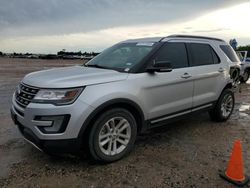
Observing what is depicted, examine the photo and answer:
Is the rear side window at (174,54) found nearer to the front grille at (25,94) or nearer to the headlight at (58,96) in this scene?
the headlight at (58,96)

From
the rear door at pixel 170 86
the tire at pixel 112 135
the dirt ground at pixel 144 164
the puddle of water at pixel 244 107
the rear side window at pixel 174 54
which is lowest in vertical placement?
the puddle of water at pixel 244 107

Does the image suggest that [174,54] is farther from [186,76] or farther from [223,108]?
[223,108]

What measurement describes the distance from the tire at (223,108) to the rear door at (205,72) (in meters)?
0.24

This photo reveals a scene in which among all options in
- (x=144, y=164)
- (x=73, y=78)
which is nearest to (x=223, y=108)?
(x=144, y=164)

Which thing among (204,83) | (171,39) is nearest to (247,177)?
(204,83)

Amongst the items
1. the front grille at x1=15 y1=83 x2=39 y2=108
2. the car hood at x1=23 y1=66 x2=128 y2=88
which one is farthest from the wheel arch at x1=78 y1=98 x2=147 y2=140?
the front grille at x1=15 y1=83 x2=39 y2=108

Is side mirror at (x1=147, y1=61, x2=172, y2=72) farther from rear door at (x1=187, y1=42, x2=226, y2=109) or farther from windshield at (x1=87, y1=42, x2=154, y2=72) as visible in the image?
rear door at (x1=187, y1=42, x2=226, y2=109)

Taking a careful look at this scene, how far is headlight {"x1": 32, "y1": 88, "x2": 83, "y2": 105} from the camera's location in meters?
3.53

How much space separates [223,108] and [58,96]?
13.6ft

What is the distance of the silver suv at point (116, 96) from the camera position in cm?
355

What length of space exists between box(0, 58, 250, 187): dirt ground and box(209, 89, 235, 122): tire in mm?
601

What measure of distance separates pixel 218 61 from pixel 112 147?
3344mm

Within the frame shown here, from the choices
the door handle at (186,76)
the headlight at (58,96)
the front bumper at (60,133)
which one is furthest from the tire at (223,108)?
the headlight at (58,96)

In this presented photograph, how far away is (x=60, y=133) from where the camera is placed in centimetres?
354
